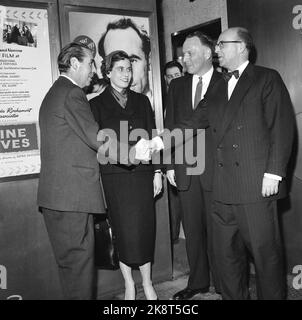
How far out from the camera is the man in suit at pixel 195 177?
9.23 feet

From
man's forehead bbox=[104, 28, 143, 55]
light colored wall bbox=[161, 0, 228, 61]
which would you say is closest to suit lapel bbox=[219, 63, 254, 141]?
man's forehead bbox=[104, 28, 143, 55]

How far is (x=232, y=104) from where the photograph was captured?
2.37 metres

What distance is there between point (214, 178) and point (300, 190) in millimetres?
1102

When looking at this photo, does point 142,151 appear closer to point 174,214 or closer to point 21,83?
point 21,83

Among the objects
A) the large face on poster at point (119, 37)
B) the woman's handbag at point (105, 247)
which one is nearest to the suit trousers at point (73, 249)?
the woman's handbag at point (105, 247)

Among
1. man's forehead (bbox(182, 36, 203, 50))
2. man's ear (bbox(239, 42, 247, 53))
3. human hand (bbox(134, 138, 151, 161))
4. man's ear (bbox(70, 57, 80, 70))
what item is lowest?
human hand (bbox(134, 138, 151, 161))

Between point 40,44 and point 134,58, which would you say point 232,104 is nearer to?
point 134,58

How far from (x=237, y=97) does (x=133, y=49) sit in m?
1.07

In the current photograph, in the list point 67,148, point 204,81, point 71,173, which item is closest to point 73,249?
point 71,173

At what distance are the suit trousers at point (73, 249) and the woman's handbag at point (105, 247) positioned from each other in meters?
0.35

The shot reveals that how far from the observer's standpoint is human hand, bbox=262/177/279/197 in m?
2.24

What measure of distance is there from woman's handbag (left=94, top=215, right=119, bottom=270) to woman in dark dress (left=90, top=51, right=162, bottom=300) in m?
0.07

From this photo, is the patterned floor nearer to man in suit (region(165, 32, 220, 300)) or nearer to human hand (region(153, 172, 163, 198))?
man in suit (region(165, 32, 220, 300))
